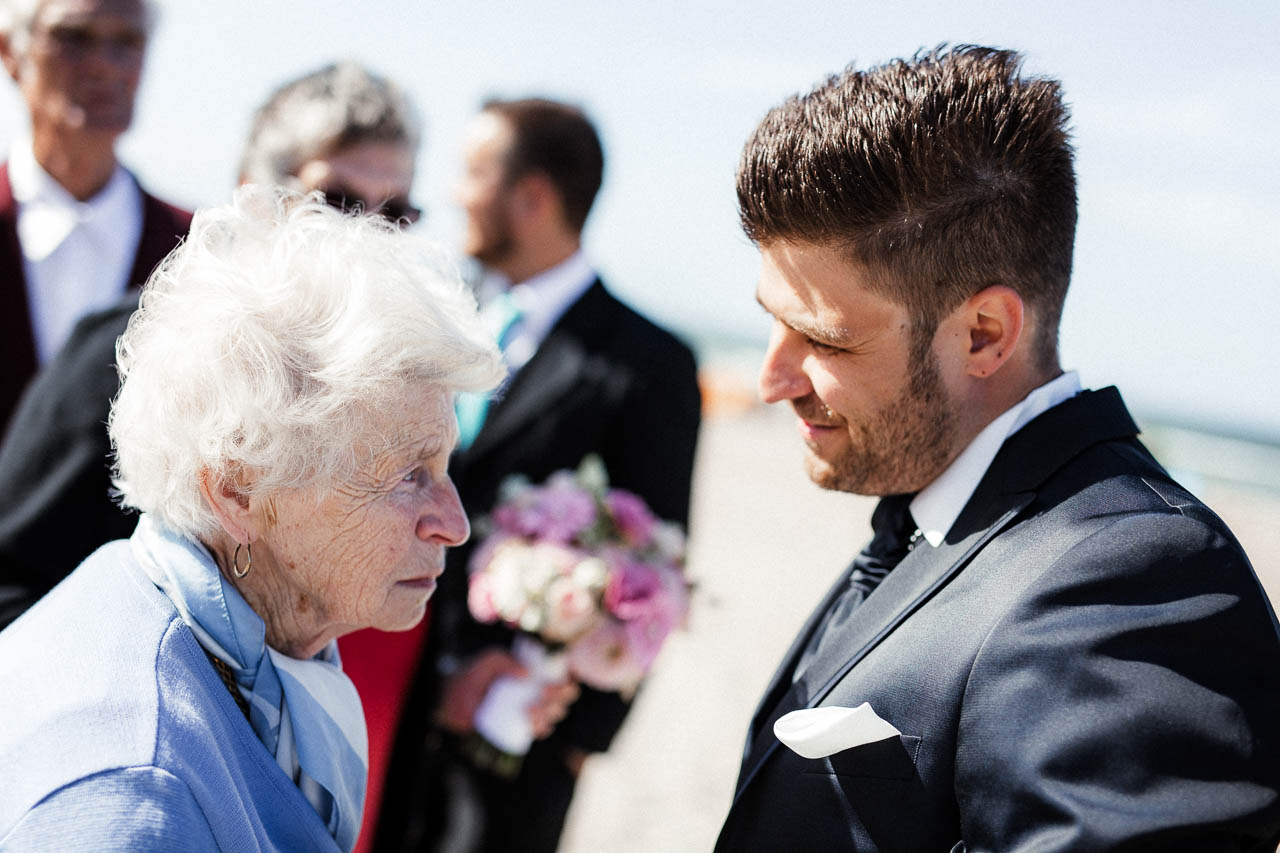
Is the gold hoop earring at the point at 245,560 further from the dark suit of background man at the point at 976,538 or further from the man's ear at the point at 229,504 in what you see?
the dark suit of background man at the point at 976,538

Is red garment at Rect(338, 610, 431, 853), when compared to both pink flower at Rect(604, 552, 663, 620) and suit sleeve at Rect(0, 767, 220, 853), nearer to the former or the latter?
pink flower at Rect(604, 552, 663, 620)

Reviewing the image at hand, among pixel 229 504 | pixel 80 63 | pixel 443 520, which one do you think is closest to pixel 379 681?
pixel 443 520

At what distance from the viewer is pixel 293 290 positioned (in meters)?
1.94

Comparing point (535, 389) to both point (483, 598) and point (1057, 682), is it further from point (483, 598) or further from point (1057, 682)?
point (1057, 682)

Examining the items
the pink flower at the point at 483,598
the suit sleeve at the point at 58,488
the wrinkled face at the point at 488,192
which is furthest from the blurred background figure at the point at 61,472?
the wrinkled face at the point at 488,192

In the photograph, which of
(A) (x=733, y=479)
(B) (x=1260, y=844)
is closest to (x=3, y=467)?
(B) (x=1260, y=844)

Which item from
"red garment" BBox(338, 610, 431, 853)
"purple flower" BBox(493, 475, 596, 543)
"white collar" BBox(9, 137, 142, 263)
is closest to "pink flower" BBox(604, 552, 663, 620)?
"purple flower" BBox(493, 475, 596, 543)

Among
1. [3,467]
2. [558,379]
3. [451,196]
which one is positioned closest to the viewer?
[3,467]

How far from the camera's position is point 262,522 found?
1970 millimetres

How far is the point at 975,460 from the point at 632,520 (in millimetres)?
1517

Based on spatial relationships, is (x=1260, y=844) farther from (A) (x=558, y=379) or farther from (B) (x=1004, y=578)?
(A) (x=558, y=379)

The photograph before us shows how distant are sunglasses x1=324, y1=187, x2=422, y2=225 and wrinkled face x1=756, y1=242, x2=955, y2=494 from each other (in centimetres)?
157

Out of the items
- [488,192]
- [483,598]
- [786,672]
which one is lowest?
[483,598]

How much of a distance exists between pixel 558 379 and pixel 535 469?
14.2 inches
